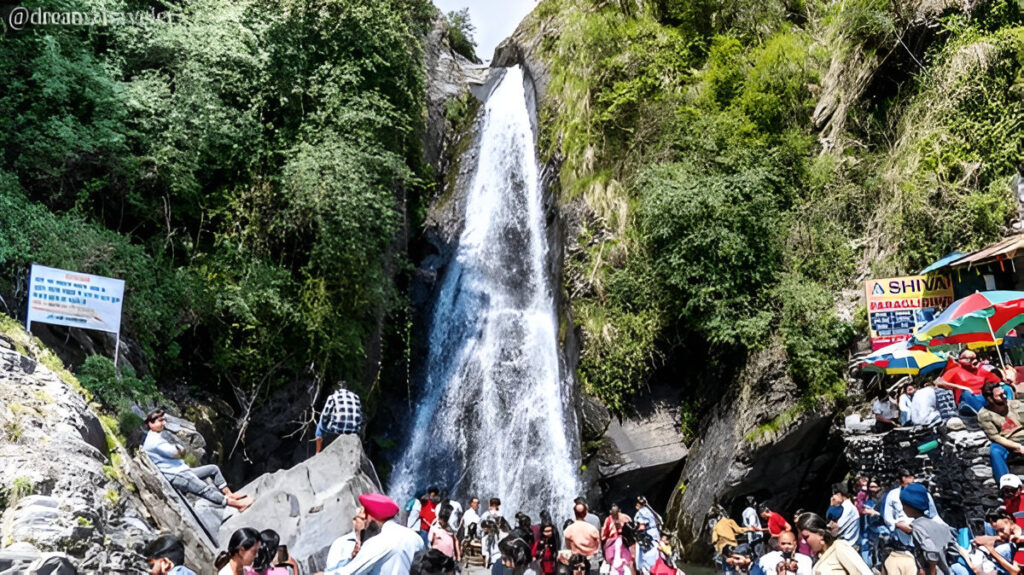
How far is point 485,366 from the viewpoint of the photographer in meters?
19.9

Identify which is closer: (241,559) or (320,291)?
(241,559)

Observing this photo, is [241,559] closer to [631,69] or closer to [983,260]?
[983,260]

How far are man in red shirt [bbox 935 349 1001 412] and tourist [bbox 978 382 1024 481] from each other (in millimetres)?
285

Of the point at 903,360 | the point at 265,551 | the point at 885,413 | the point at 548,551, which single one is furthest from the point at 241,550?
the point at 903,360

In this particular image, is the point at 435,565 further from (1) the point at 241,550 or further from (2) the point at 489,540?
(2) the point at 489,540

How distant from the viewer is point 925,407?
10.8 meters

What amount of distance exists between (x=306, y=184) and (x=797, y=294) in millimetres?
10405

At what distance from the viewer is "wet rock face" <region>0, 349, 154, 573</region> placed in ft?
19.1

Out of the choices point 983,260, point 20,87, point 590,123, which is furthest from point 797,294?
point 20,87

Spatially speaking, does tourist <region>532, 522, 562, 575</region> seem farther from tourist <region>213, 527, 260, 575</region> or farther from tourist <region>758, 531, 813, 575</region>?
tourist <region>213, 527, 260, 575</region>

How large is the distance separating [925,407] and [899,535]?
5.25m

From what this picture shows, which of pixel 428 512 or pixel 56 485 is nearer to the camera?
pixel 56 485

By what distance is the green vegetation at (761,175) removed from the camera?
14625 millimetres

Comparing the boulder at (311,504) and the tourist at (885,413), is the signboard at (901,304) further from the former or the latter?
the boulder at (311,504)
